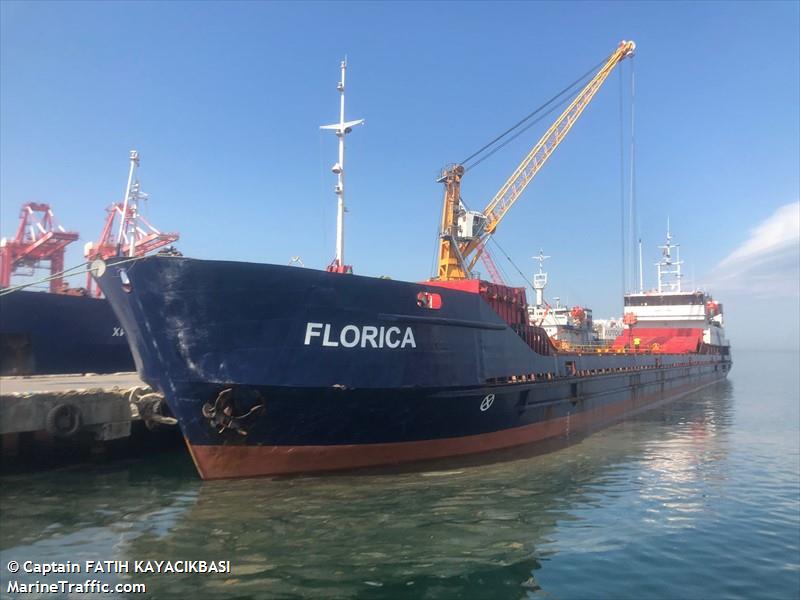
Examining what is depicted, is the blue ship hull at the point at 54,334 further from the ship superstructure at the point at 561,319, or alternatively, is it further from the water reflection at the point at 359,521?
the ship superstructure at the point at 561,319

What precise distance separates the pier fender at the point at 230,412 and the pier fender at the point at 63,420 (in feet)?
12.5

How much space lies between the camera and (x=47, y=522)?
312 inches

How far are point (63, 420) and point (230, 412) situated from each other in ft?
14.5

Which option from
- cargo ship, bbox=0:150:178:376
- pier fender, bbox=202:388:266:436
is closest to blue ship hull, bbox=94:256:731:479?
pier fender, bbox=202:388:266:436

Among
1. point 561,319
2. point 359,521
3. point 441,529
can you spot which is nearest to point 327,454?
point 359,521

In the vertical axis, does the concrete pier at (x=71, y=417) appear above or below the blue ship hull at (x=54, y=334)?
below

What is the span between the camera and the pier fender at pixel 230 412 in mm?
9547

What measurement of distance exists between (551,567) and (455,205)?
17028 mm

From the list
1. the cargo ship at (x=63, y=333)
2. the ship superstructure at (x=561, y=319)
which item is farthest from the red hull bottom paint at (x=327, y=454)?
the ship superstructure at (x=561, y=319)

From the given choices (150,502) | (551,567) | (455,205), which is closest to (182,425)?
(150,502)

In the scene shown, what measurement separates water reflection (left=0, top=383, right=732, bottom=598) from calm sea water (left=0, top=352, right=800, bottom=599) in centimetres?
3

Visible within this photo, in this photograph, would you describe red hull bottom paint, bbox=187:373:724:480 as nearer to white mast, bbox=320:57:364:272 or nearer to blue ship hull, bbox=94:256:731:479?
blue ship hull, bbox=94:256:731:479

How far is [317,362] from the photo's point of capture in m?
9.98

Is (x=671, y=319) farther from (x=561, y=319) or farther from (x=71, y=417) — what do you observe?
(x=71, y=417)
